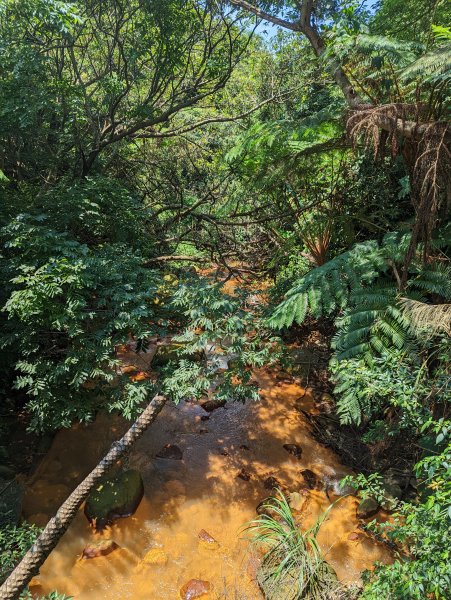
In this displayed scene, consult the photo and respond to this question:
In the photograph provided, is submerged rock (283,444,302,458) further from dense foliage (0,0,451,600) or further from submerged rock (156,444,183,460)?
submerged rock (156,444,183,460)

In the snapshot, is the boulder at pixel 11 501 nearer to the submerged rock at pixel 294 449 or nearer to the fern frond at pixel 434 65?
the submerged rock at pixel 294 449

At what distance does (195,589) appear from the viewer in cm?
346

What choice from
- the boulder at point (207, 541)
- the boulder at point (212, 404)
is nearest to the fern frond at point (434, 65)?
the boulder at point (212, 404)

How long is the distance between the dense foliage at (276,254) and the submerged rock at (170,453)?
3.26 ft

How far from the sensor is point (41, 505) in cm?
410

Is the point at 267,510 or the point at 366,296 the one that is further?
the point at 267,510

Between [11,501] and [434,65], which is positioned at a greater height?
[434,65]

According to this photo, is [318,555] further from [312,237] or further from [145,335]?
[312,237]

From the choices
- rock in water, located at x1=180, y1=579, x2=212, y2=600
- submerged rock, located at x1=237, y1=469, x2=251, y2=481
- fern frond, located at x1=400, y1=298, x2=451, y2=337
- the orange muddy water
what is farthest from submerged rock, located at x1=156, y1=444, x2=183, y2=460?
fern frond, located at x1=400, y1=298, x2=451, y2=337

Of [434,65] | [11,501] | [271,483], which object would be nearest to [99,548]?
[11,501]

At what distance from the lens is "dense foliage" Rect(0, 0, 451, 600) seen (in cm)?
301

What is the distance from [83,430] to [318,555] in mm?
3106

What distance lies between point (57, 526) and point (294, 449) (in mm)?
2949

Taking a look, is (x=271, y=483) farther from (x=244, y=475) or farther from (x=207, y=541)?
(x=207, y=541)
